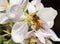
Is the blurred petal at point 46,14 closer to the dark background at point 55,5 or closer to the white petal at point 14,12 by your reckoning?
the white petal at point 14,12

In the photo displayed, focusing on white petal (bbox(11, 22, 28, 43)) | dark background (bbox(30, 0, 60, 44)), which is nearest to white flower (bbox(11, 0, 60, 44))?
white petal (bbox(11, 22, 28, 43))

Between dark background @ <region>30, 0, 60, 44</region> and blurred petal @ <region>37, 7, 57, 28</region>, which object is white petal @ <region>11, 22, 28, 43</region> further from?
dark background @ <region>30, 0, 60, 44</region>

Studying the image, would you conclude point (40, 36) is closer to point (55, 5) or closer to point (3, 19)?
point (3, 19)

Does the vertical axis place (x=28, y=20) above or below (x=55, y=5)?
above

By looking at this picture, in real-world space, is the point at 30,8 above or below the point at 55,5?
above

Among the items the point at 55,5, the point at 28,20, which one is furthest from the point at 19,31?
the point at 55,5

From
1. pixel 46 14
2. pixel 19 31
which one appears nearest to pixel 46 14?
pixel 46 14

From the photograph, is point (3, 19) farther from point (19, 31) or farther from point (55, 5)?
point (55, 5)

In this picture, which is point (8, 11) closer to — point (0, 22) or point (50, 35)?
point (0, 22)

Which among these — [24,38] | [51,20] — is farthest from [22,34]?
[51,20]

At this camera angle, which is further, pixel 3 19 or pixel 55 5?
pixel 55 5
